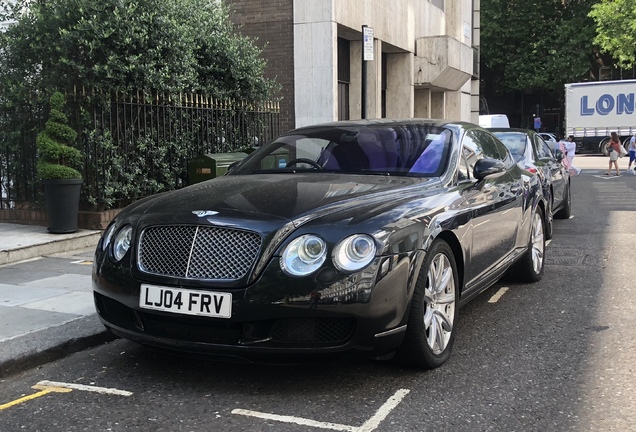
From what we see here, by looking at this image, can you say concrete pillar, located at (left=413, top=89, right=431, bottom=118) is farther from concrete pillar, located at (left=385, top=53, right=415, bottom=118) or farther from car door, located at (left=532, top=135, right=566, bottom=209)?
car door, located at (left=532, top=135, right=566, bottom=209)

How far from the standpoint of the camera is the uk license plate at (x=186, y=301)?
11.8ft

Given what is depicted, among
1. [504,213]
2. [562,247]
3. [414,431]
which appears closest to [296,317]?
[414,431]

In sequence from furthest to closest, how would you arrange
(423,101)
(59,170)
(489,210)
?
1. (423,101)
2. (59,170)
3. (489,210)

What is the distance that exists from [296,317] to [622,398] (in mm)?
1785

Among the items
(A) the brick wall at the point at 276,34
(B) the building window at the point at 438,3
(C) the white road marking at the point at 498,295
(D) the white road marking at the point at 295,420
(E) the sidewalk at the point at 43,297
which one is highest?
(B) the building window at the point at 438,3

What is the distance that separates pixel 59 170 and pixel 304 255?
542 centimetres

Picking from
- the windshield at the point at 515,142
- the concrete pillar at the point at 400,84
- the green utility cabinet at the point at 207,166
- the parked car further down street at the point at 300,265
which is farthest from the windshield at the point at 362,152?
the concrete pillar at the point at 400,84

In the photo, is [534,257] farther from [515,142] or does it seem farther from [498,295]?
[515,142]

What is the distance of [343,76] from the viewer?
17859 millimetres

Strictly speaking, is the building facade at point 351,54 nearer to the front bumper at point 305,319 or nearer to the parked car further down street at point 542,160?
the parked car further down street at point 542,160

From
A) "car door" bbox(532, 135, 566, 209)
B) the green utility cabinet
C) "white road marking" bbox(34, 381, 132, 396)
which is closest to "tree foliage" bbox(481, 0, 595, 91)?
"car door" bbox(532, 135, 566, 209)

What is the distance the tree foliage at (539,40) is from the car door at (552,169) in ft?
122

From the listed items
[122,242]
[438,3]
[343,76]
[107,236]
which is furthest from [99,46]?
[438,3]

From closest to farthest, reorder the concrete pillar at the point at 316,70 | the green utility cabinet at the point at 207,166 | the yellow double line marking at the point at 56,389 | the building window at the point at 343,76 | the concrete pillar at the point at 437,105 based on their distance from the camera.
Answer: the yellow double line marking at the point at 56,389 → the green utility cabinet at the point at 207,166 → the concrete pillar at the point at 316,70 → the building window at the point at 343,76 → the concrete pillar at the point at 437,105
